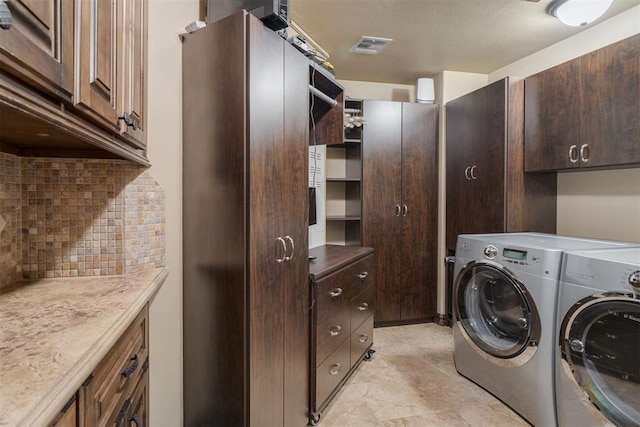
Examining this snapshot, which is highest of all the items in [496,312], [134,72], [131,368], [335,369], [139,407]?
[134,72]

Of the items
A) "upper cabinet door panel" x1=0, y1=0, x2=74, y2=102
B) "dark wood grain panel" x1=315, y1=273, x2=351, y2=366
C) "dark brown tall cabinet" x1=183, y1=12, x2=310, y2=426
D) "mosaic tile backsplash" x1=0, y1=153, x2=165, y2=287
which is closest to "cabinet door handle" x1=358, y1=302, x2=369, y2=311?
"dark wood grain panel" x1=315, y1=273, x2=351, y2=366

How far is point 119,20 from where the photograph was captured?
1062mm

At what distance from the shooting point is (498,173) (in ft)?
8.73

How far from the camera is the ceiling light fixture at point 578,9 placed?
196 centimetres

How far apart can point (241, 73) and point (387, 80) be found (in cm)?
272

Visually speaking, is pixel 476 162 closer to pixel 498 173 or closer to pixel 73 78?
pixel 498 173

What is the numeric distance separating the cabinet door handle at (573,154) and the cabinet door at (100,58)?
2708 millimetres

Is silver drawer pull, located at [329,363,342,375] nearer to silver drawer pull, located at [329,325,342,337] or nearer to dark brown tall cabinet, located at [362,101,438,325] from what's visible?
silver drawer pull, located at [329,325,342,337]

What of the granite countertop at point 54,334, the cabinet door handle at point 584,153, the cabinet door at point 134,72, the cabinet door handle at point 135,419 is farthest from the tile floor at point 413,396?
the cabinet door at point 134,72

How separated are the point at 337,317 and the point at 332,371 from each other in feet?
Answer: 1.07

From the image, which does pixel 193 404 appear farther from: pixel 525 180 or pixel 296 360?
pixel 525 180

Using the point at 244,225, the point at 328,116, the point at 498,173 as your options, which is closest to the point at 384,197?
the point at 498,173

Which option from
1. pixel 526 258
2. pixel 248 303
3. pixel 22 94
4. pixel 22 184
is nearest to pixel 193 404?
pixel 248 303

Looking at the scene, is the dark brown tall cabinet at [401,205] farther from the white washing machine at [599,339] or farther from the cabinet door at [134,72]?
the cabinet door at [134,72]
